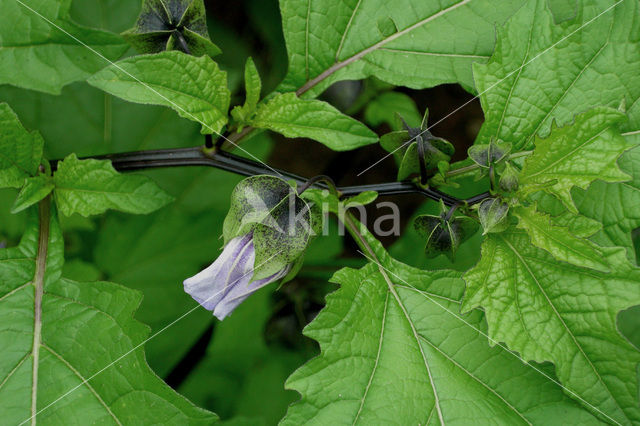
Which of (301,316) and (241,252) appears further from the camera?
(301,316)

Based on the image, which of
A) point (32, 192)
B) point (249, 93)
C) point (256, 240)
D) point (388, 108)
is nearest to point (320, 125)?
point (249, 93)

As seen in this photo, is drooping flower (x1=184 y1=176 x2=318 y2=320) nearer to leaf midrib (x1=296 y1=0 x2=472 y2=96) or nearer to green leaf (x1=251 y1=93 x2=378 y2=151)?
green leaf (x1=251 y1=93 x2=378 y2=151)

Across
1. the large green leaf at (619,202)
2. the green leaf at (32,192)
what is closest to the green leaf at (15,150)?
the green leaf at (32,192)

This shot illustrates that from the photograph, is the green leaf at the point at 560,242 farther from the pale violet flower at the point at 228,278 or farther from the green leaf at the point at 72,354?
the green leaf at the point at 72,354

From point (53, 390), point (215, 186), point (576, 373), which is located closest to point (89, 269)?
point (215, 186)

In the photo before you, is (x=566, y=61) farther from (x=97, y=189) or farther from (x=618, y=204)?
(x=97, y=189)

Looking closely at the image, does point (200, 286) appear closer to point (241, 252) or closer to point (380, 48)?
point (241, 252)
